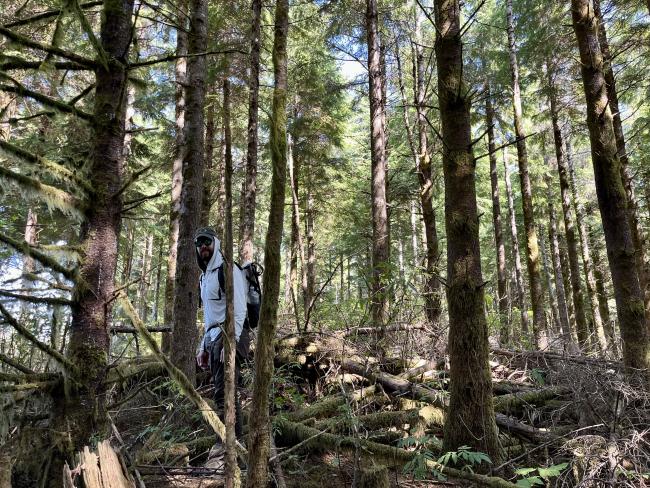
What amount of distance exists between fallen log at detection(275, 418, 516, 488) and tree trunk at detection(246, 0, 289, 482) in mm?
803

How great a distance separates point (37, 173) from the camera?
291 cm

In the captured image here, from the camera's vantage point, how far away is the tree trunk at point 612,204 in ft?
17.3

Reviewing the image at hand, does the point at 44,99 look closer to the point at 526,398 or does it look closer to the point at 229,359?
the point at 229,359

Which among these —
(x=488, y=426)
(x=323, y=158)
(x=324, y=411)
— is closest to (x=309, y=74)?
(x=323, y=158)

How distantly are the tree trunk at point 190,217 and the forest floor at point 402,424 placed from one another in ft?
2.68

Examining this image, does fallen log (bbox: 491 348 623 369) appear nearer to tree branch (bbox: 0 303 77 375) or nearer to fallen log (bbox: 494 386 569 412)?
fallen log (bbox: 494 386 569 412)

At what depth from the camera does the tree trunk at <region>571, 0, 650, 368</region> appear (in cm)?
526

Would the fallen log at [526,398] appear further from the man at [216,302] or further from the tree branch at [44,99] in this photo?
the tree branch at [44,99]

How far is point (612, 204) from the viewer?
218 inches

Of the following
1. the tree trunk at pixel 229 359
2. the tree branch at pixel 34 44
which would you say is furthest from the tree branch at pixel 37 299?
the tree branch at pixel 34 44

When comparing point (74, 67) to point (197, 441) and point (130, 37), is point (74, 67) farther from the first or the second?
point (197, 441)

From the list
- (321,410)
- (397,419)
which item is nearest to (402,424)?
(397,419)

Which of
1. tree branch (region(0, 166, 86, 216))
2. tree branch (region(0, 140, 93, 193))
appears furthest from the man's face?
tree branch (region(0, 140, 93, 193))

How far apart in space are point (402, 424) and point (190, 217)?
4435 mm
